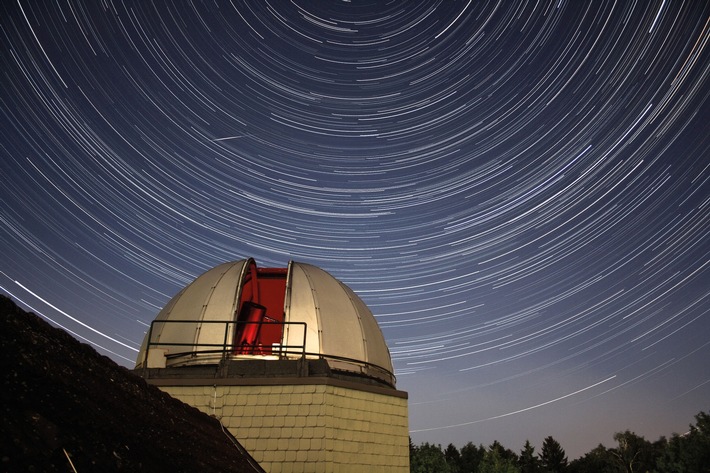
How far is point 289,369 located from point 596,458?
245ft

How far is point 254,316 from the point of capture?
44.0ft

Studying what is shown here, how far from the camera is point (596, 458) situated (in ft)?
238

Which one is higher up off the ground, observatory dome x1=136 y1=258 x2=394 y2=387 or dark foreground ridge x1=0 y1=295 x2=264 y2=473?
observatory dome x1=136 y1=258 x2=394 y2=387

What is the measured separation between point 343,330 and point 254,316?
7.19 ft

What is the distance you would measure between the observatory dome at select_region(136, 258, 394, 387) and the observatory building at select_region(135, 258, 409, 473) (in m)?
0.03

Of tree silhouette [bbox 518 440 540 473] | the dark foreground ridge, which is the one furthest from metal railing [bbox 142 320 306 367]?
tree silhouette [bbox 518 440 540 473]

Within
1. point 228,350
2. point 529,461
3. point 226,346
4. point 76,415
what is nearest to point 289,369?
point 226,346

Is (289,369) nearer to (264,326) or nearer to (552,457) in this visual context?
(264,326)

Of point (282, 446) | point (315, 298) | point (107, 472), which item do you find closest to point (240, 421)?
point (282, 446)

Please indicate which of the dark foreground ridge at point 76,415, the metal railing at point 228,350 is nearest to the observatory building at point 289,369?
the metal railing at point 228,350

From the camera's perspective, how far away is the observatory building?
10656 mm

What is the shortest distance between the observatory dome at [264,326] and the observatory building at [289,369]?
3 cm

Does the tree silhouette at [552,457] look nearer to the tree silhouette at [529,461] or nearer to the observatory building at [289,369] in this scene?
the tree silhouette at [529,461]

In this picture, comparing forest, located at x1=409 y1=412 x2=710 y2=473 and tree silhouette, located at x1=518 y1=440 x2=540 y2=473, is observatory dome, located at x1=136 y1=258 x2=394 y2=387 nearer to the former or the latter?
forest, located at x1=409 y1=412 x2=710 y2=473
